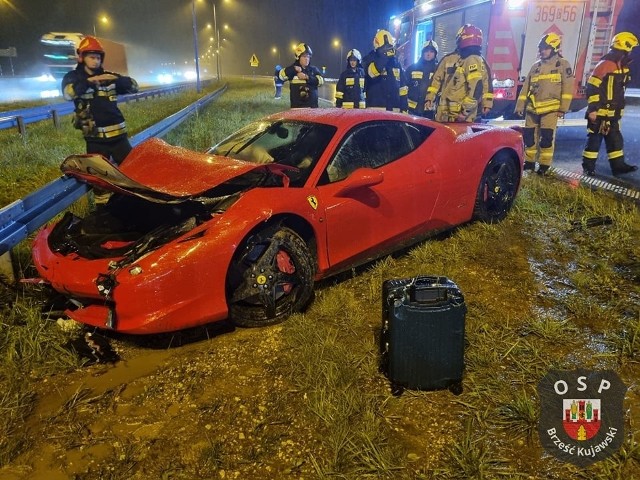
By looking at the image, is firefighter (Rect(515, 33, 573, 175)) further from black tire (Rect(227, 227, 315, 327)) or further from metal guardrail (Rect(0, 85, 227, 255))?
metal guardrail (Rect(0, 85, 227, 255))

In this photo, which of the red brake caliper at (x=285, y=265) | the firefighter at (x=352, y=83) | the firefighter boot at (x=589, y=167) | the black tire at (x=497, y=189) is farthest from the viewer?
the firefighter at (x=352, y=83)

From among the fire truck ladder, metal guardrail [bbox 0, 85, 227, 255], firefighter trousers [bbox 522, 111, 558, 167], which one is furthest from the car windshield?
the fire truck ladder

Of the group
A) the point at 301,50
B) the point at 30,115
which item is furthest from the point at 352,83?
the point at 30,115

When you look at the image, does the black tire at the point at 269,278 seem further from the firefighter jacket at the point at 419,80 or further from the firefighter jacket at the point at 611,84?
the firefighter jacket at the point at 419,80

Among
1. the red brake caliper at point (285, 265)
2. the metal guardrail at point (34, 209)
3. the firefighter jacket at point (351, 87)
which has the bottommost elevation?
the red brake caliper at point (285, 265)

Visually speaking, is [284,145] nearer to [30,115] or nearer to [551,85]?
[551,85]

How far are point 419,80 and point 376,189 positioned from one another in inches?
257

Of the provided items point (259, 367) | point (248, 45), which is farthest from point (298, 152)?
point (248, 45)

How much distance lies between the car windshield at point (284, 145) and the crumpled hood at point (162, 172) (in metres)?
0.31

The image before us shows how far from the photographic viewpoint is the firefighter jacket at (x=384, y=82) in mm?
8625

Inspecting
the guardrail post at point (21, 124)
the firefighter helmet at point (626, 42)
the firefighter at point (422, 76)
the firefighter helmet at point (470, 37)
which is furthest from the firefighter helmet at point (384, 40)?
the guardrail post at point (21, 124)

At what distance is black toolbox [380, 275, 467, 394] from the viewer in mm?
2361

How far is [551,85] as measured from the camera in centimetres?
704

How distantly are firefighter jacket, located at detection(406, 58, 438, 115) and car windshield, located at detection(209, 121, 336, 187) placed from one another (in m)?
5.91
